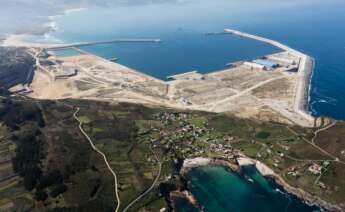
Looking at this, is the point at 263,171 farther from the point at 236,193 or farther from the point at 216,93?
the point at 216,93

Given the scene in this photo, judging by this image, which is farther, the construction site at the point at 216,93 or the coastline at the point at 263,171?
the construction site at the point at 216,93

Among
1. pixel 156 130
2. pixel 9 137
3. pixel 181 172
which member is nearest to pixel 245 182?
pixel 181 172

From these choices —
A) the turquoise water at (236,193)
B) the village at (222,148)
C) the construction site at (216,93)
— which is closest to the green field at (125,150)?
the village at (222,148)

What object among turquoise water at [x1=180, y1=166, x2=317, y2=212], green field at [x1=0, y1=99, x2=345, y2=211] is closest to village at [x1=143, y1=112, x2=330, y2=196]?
green field at [x1=0, y1=99, x2=345, y2=211]

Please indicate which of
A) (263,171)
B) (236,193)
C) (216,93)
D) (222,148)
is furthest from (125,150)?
(216,93)

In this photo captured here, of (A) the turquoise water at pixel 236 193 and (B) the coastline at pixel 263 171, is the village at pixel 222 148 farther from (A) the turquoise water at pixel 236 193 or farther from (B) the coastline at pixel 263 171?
(A) the turquoise water at pixel 236 193
